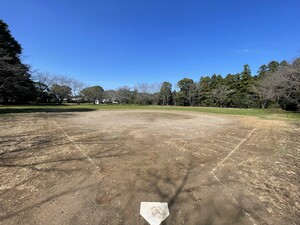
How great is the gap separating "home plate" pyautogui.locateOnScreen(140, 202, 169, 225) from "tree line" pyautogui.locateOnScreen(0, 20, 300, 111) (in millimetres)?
17381

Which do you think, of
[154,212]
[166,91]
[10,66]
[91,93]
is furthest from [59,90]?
[154,212]

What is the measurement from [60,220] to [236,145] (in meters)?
5.12

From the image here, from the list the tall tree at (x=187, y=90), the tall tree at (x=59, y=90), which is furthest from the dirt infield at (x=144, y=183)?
the tall tree at (x=59, y=90)

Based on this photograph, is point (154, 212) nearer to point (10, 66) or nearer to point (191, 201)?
point (191, 201)

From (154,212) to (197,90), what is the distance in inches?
1704

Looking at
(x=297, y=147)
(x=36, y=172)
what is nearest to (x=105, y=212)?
(x=36, y=172)

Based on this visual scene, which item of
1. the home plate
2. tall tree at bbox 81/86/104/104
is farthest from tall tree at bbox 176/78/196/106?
the home plate

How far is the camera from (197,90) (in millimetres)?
42938

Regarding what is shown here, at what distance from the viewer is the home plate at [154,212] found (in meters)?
2.00

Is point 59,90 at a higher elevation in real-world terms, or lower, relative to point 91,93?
higher

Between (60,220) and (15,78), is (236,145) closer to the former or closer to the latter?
(60,220)

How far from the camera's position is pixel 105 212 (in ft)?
6.88

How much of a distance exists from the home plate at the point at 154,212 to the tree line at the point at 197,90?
17381 millimetres

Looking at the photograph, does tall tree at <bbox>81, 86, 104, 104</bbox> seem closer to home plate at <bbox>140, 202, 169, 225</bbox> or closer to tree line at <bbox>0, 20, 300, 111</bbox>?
tree line at <bbox>0, 20, 300, 111</bbox>
